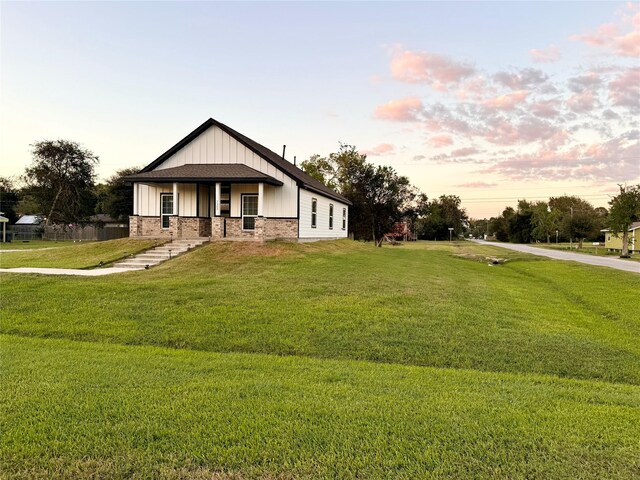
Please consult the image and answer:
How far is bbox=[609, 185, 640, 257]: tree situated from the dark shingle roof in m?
29.4

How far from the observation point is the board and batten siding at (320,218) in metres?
20.3

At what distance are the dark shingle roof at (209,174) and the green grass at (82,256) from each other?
2958 millimetres

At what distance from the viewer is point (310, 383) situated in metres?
4.48

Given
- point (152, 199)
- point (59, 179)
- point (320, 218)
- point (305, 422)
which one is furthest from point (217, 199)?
point (59, 179)

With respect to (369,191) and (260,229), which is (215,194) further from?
(369,191)

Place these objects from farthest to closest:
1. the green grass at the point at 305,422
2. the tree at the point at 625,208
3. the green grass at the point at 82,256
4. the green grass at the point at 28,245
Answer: the tree at the point at 625,208 → the green grass at the point at 28,245 → the green grass at the point at 82,256 → the green grass at the point at 305,422

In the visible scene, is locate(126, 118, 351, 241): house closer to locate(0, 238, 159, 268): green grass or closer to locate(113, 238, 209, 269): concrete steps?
locate(113, 238, 209, 269): concrete steps

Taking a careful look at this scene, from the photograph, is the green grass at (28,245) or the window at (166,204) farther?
the green grass at (28,245)

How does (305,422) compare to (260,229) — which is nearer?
(305,422)

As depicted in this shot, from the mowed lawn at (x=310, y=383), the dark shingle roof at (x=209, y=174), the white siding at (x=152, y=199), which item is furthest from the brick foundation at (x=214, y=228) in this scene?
the mowed lawn at (x=310, y=383)

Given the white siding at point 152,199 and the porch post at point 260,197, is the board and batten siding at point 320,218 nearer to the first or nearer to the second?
the porch post at point 260,197

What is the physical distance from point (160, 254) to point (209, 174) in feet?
14.2

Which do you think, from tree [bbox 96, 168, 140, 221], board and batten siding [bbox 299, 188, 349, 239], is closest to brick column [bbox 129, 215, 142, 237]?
board and batten siding [bbox 299, 188, 349, 239]

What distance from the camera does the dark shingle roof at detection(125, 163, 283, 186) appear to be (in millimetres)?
17441
